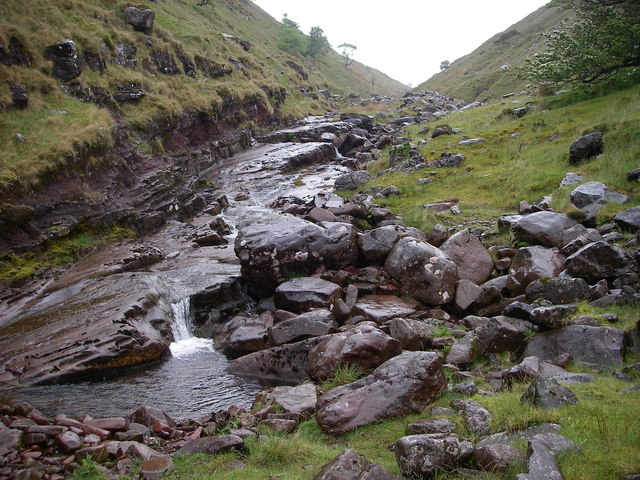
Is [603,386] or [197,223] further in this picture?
[197,223]

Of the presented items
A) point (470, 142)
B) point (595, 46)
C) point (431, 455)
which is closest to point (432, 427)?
point (431, 455)

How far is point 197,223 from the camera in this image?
72.3 feet

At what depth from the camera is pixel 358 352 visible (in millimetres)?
8070

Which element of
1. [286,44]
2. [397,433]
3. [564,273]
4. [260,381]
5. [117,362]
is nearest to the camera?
[397,433]

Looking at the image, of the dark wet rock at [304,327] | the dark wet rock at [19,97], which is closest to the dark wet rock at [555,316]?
the dark wet rock at [304,327]

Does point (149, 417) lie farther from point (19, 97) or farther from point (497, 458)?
point (19, 97)

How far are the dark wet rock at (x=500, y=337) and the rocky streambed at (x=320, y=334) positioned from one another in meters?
0.02

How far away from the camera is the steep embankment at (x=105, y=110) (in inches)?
722

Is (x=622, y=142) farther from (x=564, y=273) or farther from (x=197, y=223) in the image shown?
(x=197, y=223)

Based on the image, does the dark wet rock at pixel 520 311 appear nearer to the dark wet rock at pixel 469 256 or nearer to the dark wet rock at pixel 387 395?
the dark wet rock at pixel 387 395

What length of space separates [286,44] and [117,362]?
89350 millimetres

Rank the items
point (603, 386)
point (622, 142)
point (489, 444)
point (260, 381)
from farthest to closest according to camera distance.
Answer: point (622, 142) → point (260, 381) → point (603, 386) → point (489, 444)

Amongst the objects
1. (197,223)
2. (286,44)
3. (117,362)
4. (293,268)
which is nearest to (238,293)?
(293,268)

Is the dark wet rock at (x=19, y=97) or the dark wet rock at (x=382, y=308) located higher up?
the dark wet rock at (x=19, y=97)
